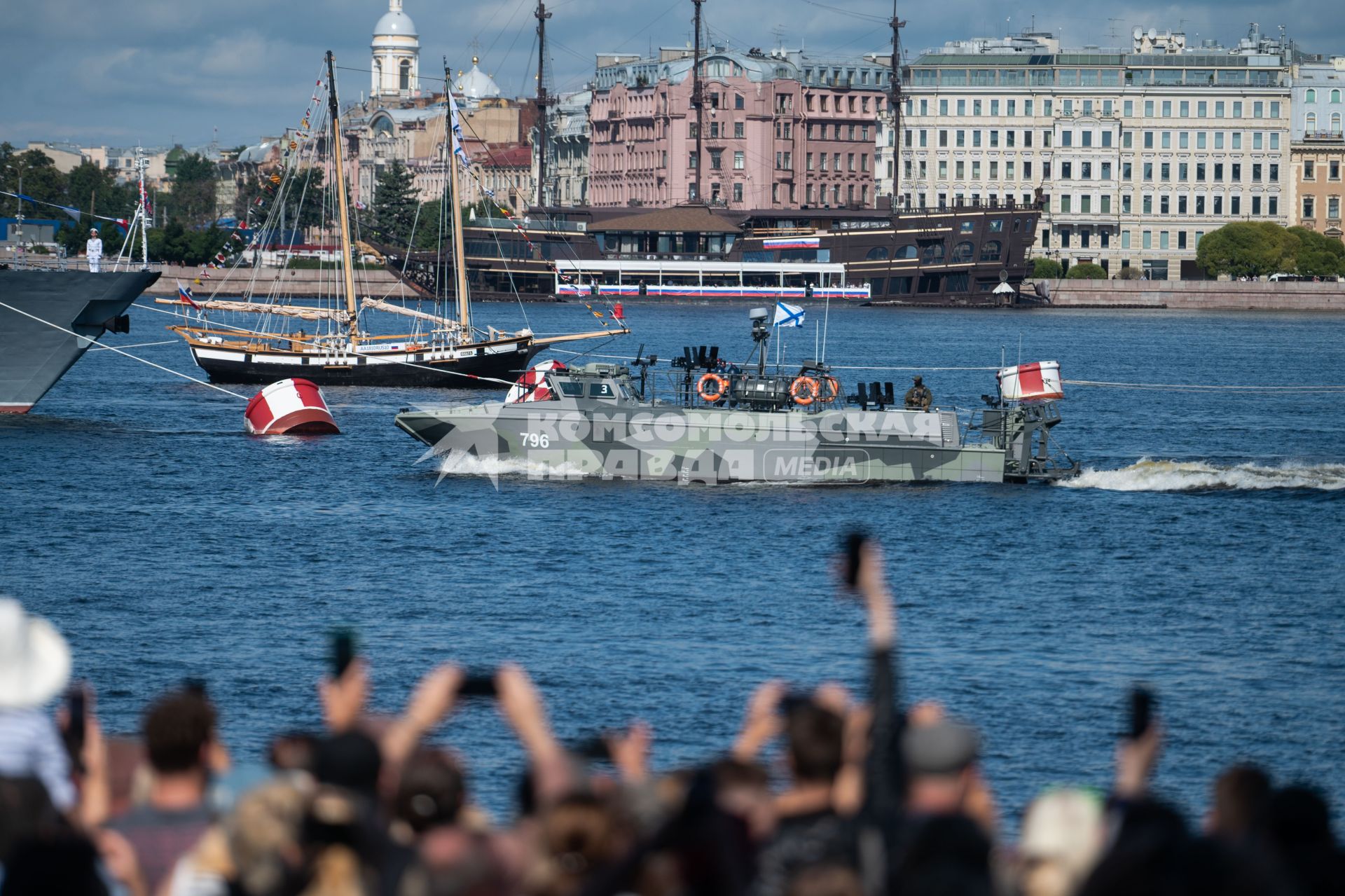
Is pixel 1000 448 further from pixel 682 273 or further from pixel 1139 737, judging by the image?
pixel 682 273

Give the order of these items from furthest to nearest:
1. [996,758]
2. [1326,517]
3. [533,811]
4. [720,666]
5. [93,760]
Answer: [1326,517], [720,666], [996,758], [93,760], [533,811]

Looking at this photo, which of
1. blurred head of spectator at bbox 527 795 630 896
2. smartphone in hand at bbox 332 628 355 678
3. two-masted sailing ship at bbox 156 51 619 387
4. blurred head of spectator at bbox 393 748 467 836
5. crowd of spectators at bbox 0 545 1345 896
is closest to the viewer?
crowd of spectators at bbox 0 545 1345 896

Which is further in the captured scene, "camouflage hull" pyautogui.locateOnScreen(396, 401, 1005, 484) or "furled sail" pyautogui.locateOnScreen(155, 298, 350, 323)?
"furled sail" pyautogui.locateOnScreen(155, 298, 350, 323)

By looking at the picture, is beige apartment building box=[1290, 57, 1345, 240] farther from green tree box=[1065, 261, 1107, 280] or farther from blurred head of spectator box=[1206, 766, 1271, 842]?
blurred head of spectator box=[1206, 766, 1271, 842]

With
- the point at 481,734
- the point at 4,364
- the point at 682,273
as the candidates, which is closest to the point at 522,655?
the point at 481,734

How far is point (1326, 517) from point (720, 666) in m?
23.7

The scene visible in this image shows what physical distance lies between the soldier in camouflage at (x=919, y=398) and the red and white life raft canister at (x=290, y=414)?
77.6ft

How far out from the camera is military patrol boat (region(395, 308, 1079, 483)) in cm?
4675

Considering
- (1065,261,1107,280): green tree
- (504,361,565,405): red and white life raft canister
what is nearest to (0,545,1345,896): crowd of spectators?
(504,361,565,405): red and white life raft canister

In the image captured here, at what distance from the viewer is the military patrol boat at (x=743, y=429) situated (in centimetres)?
4675

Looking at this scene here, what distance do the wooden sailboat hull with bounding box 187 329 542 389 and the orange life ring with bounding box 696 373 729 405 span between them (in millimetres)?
37596

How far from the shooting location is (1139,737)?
328 inches

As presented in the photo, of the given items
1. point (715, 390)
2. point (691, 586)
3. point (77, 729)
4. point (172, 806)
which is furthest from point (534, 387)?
point (172, 806)

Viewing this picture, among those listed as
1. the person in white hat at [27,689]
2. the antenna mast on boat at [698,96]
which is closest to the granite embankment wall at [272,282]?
the antenna mast on boat at [698,96]
